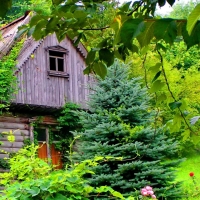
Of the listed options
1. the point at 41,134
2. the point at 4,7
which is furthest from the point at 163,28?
the point at 41,134

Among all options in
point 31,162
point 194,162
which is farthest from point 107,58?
point 194,162

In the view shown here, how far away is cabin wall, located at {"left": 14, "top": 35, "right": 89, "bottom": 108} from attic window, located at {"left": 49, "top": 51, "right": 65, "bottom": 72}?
0.23 m

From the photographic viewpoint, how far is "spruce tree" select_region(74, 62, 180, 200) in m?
9.75

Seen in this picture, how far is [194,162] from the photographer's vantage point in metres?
22.2

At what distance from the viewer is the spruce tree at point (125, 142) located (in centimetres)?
975

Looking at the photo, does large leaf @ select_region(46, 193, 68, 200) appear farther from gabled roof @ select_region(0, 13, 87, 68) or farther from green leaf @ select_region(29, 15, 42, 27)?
gabled roof @ select_region(0, 13, 87, 68)

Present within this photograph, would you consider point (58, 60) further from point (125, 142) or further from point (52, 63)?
point (125, 142)

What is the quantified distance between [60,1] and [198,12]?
96cm

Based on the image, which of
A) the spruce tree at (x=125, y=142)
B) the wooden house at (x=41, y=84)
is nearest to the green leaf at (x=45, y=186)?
the spruce tree at (x=125, y=142)

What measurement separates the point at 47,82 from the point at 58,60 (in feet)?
3.74

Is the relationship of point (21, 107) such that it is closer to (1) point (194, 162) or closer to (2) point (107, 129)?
(2) point (107, 129)

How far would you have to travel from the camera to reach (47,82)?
47.1 ft

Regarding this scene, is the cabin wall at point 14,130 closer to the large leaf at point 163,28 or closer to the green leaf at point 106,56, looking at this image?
the green leaf at point 106,56

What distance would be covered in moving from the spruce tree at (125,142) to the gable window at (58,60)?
4.01 meters
